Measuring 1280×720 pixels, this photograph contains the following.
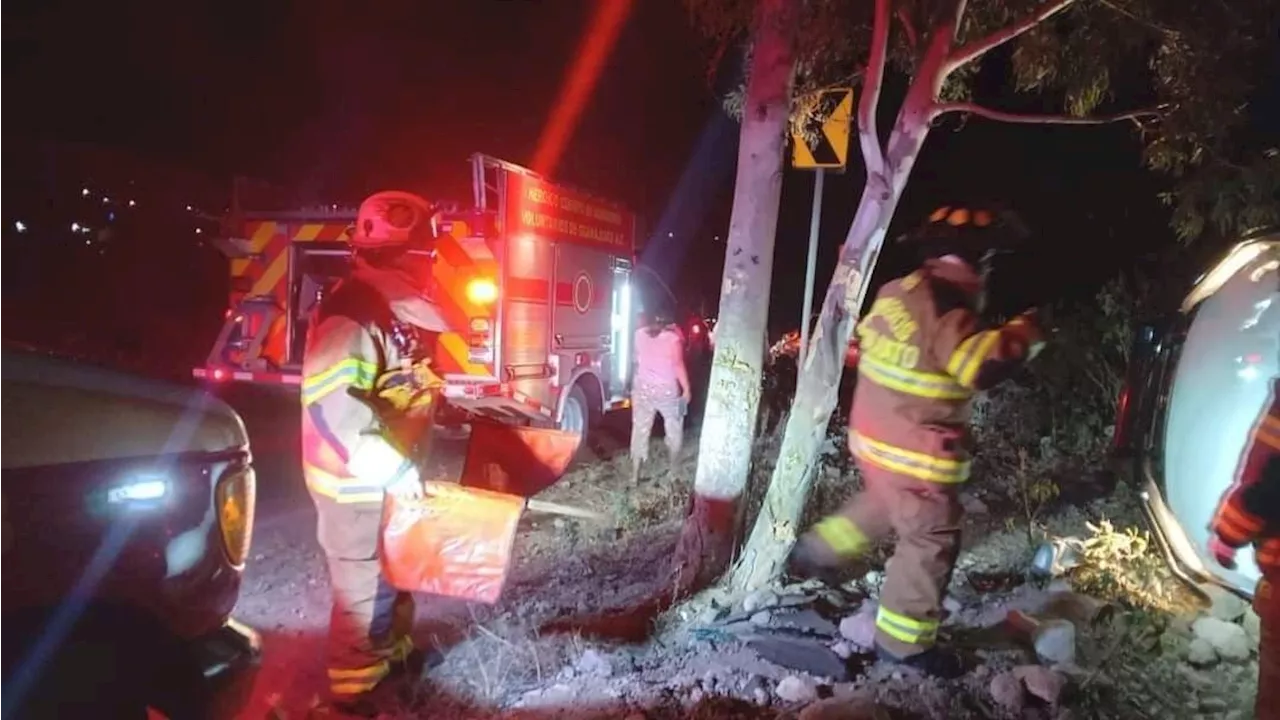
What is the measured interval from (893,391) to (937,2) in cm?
209

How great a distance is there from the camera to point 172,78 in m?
12.9

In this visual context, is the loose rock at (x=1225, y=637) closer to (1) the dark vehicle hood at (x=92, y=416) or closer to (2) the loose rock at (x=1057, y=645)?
(2) the loose rock at (x=1057, y=645)

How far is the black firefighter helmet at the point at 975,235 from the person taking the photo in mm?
3885

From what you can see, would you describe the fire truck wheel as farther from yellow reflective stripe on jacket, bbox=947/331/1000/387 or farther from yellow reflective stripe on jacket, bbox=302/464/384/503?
yellow reflective stripe on jacket, bbox=947/331/1000/387

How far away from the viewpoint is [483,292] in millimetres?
7340

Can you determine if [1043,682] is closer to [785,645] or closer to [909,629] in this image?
[909,629]

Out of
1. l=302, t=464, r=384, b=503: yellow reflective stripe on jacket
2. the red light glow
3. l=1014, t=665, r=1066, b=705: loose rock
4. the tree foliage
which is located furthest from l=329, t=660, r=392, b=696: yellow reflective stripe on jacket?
the red light glow

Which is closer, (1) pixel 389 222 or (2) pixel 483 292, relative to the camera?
(1) pixel 389 222

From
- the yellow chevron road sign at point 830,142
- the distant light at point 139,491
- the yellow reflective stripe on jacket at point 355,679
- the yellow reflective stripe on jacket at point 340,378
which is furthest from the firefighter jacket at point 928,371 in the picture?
the distant light at point 139,491

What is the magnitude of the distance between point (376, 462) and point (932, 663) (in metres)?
2.26

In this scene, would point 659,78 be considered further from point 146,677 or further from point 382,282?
point 146,677

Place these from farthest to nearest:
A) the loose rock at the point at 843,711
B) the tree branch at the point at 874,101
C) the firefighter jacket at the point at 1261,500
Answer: the tree branch at the point at 874,101 → the loose rock at the point at 843,711 → the firefighter jacket at the point at 1261,500

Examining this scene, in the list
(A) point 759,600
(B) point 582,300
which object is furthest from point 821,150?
(B) point 582,300

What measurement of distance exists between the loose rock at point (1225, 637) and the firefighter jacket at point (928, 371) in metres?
1.43
